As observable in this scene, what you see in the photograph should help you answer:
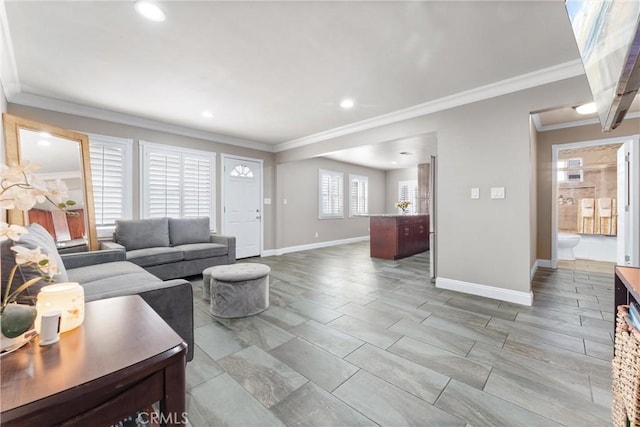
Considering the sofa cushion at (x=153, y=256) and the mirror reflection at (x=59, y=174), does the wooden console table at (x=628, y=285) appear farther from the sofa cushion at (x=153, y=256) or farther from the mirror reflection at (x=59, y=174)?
the sofa cushion at (x=153, y=256)

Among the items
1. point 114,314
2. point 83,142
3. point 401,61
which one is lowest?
point 114,314

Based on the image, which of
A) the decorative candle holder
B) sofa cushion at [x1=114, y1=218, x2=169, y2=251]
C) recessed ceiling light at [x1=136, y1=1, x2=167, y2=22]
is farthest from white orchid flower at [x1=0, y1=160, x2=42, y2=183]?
sofa cushion at [x1=114, y1=218, x2=169, y2=251]

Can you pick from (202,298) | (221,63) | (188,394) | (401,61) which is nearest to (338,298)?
(202,298)

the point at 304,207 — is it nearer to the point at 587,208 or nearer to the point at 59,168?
the point at 59,168

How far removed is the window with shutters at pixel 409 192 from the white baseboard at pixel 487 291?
5370 mm

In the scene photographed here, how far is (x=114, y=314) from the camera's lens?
→ 3.37ft

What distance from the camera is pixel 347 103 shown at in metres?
3.44

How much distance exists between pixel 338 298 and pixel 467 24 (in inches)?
111

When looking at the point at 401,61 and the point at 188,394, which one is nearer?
the point at 188,394

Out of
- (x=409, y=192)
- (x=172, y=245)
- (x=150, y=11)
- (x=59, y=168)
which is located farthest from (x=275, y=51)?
(x=409, y=192)

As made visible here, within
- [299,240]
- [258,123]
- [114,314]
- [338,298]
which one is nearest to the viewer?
[114,314]

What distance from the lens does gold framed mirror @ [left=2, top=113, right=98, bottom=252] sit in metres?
2.63

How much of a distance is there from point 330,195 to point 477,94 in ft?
14.9

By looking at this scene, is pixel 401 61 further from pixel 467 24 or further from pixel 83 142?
pixel 83 142
